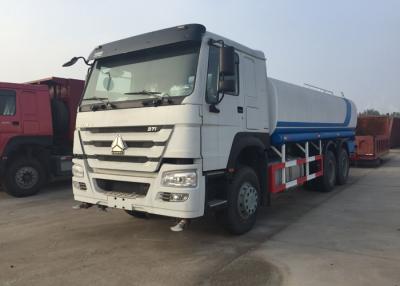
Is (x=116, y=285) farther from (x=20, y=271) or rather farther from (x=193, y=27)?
(x=193, y=27)

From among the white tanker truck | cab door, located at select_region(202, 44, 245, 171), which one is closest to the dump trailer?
the white tanker truck

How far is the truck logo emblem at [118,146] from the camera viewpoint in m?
5.01

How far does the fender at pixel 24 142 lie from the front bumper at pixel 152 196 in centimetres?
473

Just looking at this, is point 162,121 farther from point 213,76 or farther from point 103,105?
point 103,105

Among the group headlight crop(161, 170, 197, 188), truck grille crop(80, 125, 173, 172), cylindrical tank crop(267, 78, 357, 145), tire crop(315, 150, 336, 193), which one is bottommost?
tire crop(315, 150, 336, 193)

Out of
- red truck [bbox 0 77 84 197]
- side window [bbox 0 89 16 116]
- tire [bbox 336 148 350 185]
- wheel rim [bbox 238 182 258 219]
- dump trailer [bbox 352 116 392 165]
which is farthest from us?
dump trailer [bbox 352 116 392 165]

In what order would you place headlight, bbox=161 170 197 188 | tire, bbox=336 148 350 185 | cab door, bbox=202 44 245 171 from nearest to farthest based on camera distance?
headlight, bbox=161 170 197 188, cab door, bbox=202 44 245 171, tire, bbox=336 148 350 185

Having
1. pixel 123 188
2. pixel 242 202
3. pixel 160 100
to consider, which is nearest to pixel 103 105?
pixel 160 100

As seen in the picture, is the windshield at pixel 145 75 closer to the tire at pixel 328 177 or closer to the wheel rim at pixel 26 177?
the wheel rim at pixel 26 177

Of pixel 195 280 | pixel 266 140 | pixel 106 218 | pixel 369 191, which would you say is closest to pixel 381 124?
pixel 369 191

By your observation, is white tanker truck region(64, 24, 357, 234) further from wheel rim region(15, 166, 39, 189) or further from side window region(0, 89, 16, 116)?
wheel rim region(15, 166, 39, 189)

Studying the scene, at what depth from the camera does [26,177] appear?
31.2ft

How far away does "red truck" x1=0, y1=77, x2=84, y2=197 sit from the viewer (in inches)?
362

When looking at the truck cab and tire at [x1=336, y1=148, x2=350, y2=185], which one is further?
tire at [x1=336, y1=148, x2=350, y2=185]
